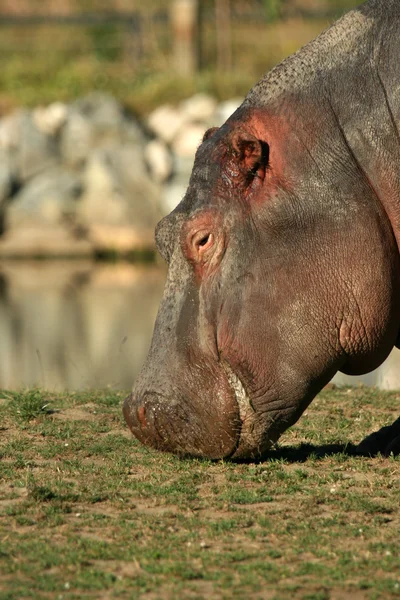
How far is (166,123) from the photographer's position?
19.2 metres

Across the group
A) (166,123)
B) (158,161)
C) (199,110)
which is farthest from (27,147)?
(199,110)

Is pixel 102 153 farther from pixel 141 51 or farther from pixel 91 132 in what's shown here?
pixel 141 51

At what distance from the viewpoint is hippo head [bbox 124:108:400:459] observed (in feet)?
15.0

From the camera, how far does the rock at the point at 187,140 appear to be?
18.5 m

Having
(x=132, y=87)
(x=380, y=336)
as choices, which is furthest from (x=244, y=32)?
(x=380, y=336)

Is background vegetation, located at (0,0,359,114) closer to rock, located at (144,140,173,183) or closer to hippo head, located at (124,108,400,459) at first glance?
rock, located at (144,140,173,183)

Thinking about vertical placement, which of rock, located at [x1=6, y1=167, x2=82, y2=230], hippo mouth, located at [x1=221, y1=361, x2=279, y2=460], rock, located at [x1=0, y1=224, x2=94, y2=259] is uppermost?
rock, located at [x1=6, y1=167, x2=82, y2=230]

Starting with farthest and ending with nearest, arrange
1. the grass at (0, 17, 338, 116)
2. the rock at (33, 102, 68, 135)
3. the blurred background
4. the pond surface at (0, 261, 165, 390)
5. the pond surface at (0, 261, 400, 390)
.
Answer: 1. the grass at (0, 17, 338, 116)
2. the rock at (33, 102, 68, 135)
3. the blurred background
4. the pond surface at (0, 261, 165, 390)
5. the pond surface at (0, 261, 400, 390)

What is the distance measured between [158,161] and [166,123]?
144 centimetres

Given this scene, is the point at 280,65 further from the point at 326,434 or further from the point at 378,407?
the point at 378,407

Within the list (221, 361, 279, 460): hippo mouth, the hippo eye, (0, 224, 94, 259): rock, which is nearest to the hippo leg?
(221, 361, 279, 460): hippo mouth

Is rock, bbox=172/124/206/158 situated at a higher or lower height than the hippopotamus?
higher

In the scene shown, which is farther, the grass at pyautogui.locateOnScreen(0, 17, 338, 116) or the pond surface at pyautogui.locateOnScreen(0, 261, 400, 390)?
the grass at pyautogui.locateOnScreen(0, 17, 338, 116)

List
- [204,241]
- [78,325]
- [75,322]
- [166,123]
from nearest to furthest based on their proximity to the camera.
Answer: [204,241]
[78,325]
[75,322]
[166,123]
